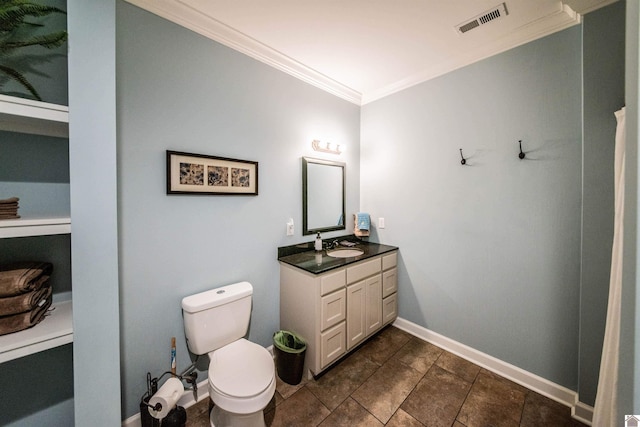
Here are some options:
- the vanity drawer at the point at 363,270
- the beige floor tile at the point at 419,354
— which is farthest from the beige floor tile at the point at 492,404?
the vanity drawer at the point at 363,270

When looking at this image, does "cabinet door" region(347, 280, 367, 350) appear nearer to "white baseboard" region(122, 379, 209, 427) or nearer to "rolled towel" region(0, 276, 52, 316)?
"white baseboard" region(122, 379, 209, 427)

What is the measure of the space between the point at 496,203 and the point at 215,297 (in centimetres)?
226

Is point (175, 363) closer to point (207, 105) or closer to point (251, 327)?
point (251, 327)

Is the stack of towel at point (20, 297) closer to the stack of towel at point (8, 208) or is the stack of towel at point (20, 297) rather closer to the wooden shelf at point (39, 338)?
the wooden shelf at point (39, 338)

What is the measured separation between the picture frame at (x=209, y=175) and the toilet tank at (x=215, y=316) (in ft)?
→ 2.36

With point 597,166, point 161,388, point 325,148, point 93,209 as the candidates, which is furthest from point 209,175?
point 597,166

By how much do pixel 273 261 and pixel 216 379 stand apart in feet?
3.08

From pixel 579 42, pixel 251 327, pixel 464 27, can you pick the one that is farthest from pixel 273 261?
pixel 579 42

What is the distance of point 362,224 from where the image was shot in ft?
8.80

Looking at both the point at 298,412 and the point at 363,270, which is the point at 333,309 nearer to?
the point at 363,270

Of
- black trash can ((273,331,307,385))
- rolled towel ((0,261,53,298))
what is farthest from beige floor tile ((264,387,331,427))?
rolled towel ((0,261,53,298))

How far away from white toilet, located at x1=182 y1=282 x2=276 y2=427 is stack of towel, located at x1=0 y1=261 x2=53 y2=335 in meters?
0.63

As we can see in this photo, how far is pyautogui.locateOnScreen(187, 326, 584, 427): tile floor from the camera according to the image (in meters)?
1.48

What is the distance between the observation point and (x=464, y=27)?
167 cm
